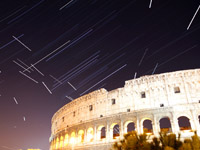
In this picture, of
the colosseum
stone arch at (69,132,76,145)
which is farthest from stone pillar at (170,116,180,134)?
stone arch at (69,132,76,145)

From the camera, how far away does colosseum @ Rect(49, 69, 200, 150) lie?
80.7ft

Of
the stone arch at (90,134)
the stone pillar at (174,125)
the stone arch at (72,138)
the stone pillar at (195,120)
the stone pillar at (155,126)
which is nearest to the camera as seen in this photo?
the stone pillar at (195,120)

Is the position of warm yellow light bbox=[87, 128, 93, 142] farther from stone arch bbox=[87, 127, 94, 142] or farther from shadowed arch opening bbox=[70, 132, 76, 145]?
shadowed arch opening bbox=[70, 132, 76, 145]

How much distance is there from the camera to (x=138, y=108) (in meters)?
26.9

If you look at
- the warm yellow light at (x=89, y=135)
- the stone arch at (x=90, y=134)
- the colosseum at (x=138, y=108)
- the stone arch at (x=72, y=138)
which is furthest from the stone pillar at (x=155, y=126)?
the stone arch at (x=72, y=138)

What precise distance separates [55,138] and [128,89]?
21.4m

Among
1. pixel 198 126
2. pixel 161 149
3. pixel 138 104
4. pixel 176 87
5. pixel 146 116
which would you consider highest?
pixel 176 87

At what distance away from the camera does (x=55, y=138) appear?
4138cm

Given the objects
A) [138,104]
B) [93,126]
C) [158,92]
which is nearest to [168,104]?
[158,92]

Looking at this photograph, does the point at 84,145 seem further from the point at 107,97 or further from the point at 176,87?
the point at 176,87

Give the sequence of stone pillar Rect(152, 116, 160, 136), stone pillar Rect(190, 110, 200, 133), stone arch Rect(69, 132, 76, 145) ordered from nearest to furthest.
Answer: stone pillar Rect(190, 110, 200, 133)
stone pillar Rect(152, 116, 160, 136)
stone arch Rect(69, 132, 76, 145)

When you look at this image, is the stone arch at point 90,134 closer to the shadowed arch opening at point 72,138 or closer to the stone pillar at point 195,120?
the shadowed arch opening at point 72,138

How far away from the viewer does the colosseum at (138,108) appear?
80.7 feet

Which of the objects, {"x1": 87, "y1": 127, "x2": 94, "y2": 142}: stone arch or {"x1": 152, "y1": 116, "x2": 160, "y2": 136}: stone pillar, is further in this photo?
{"x1": 87, "y1": 127, "x2": 94, "y2": 142}: stone arch
